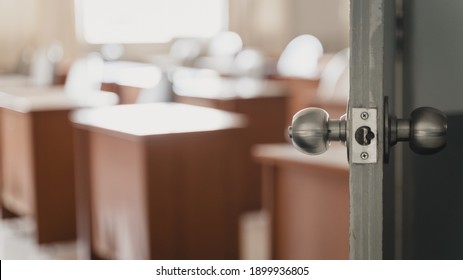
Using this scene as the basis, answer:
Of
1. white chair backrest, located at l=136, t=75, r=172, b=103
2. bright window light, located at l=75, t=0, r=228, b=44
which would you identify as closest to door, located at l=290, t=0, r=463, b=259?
white chair backrest, located at l=136, t=75, r=172, b=103

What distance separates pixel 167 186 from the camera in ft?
9.58

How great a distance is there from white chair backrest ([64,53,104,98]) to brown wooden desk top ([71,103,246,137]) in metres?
1.32

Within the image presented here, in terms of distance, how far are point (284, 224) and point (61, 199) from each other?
1.74m

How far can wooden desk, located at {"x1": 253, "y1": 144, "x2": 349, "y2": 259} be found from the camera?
7.32 ft

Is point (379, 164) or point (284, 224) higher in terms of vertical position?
point (379, 164)

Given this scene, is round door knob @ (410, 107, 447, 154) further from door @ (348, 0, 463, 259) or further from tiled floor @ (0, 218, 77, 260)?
tiled floor @ (0, 218, 77, 260)

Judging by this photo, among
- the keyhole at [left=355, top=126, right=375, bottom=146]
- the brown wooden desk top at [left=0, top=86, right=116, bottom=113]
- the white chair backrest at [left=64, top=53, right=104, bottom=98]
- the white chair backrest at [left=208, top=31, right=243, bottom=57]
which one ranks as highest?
the white chair backrest at [left=208, top=31, right=243, bottom=57]

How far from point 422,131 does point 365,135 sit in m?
0.07

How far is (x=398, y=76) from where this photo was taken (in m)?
0.90

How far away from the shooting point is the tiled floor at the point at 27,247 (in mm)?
3574

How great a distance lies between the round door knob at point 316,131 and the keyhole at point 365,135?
4cm

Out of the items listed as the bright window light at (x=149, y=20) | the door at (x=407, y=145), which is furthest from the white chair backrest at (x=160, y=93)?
the bright window light at (x=149, y=20)
